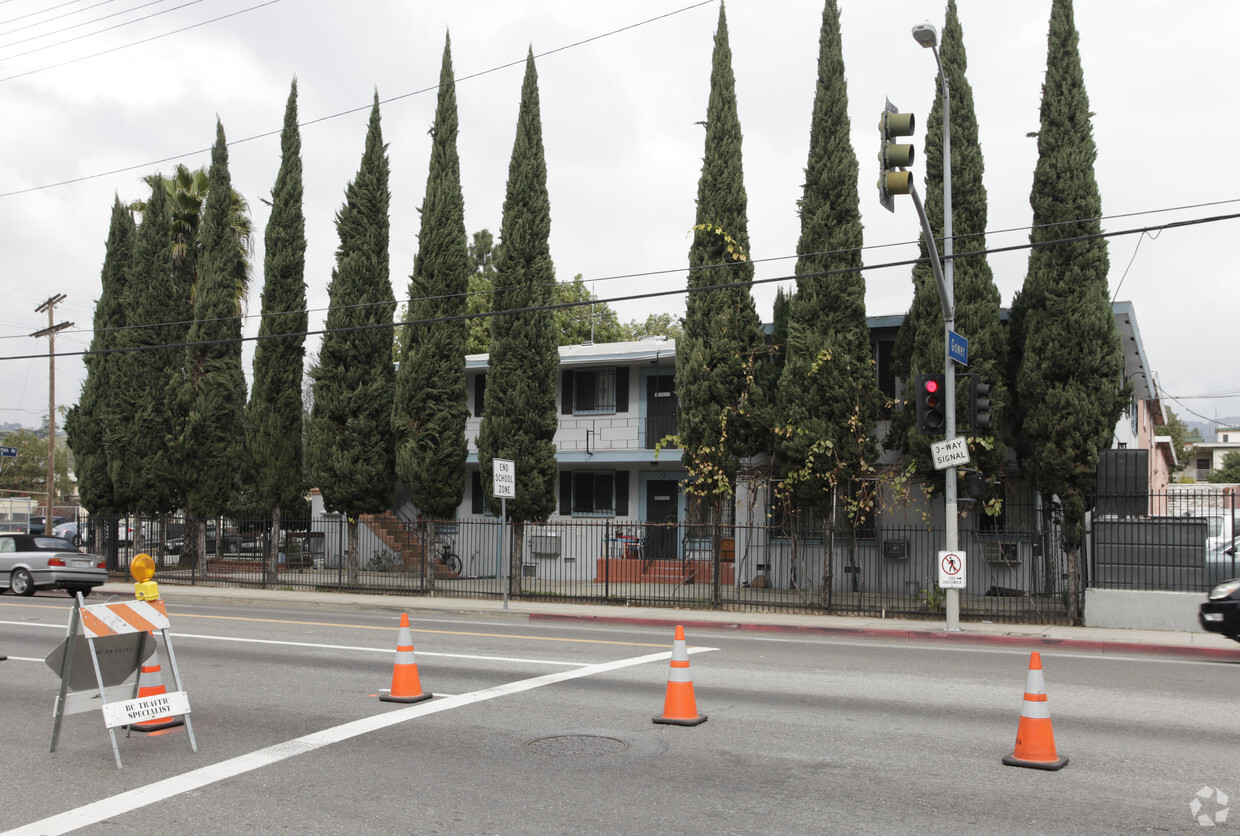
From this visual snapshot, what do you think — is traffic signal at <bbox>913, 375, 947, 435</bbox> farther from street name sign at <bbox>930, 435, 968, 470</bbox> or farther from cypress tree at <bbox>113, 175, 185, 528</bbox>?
cypress tree at <bbox>113, 175, 185, 528</bbox>

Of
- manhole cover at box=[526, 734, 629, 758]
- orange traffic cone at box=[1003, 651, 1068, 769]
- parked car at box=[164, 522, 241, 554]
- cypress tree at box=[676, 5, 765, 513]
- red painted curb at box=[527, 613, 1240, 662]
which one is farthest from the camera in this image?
parked car at box=[164, 522, 241, 554]

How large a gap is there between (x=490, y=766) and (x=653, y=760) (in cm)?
110

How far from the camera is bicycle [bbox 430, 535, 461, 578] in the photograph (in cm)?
2634

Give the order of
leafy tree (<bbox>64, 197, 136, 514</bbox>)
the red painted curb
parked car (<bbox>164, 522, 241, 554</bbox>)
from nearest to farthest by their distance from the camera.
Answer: the red painted curb
parked car (<bbox>164, 522, 241, 554</bbox>)
leafy tree (<bbox>64, 197, 136, 514</bbox>)

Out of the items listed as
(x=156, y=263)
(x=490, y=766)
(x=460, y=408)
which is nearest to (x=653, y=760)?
(x=490, y=766)

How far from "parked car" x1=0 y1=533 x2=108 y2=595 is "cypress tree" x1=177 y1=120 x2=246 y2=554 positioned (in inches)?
122

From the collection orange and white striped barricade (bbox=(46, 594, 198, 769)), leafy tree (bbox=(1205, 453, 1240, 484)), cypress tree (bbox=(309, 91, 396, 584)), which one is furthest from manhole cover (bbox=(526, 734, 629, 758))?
leafy tree (bbox=(1205, 453, 1240, 484))

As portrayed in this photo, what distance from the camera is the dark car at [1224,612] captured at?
508 inches

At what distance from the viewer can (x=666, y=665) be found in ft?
38.1

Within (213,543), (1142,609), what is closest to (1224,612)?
(1142,609)

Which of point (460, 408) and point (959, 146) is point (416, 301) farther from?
point (959, 146)

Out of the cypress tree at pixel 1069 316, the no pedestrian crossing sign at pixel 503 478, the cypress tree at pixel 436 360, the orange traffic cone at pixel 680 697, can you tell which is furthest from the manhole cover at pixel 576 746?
the cypress tree at pixel 436 360

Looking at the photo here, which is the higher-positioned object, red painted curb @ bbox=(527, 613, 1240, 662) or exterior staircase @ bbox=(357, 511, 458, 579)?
exterior staircase @ bbox=(357, 511, 458, 579)

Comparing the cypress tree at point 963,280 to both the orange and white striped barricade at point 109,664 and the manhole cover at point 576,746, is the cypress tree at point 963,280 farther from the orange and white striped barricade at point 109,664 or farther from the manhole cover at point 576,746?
the orange and white striped barricade at point 109,664
